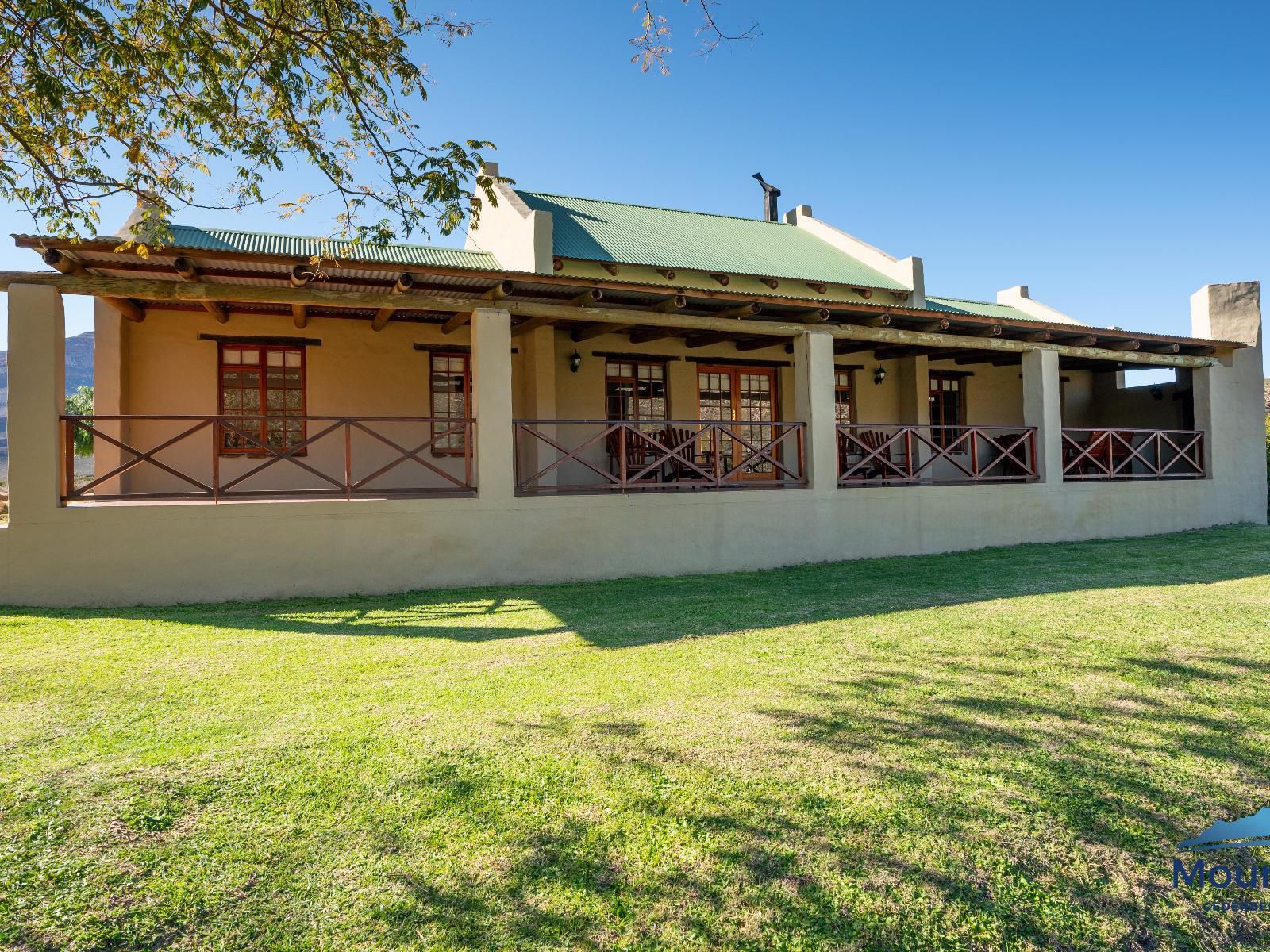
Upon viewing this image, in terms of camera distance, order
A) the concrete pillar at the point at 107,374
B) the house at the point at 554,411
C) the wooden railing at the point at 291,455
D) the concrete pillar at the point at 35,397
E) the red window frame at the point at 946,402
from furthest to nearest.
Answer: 1. the red window frame at the point at 946,402
2. the wooden railing at the point at 291,455
3. the concrete pillar at the point at 107,374
4. the house at the point at 554,411
5. the concrete pillar at the point at 35,397

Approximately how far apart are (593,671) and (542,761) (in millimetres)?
1436

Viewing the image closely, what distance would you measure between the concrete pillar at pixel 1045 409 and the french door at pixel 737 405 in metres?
3.87

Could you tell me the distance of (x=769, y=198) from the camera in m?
18.9

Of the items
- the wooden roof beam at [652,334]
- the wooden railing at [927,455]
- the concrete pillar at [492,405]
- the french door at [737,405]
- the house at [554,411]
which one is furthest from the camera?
the french door at [737,405]

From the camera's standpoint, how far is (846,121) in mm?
12078

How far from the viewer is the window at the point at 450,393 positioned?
35.9 ft

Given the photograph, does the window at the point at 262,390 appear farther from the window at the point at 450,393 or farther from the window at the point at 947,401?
the window at the point at 947,401

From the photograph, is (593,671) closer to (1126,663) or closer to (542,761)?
(542,761)

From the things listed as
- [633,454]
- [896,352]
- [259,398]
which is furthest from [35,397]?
[896,352]

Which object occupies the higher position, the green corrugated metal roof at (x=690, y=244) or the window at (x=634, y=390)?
the green corrugated metal roof at (x=690, y=244)

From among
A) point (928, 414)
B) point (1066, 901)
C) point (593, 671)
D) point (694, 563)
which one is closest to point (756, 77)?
point (694, 563)

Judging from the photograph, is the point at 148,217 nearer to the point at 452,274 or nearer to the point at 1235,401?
the point at 452,274

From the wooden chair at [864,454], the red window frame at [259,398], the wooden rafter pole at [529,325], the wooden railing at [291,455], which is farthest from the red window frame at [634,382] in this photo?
the red window frame at [259,398]

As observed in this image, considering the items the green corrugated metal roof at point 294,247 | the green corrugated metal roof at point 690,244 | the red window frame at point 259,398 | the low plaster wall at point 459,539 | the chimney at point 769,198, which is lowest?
the low plaster wall at point 459,539
